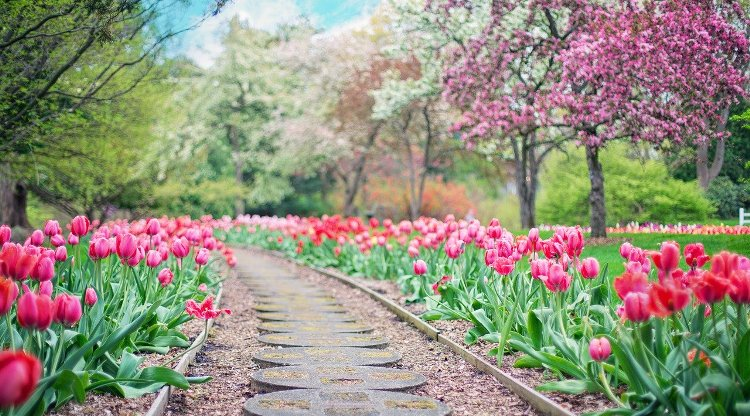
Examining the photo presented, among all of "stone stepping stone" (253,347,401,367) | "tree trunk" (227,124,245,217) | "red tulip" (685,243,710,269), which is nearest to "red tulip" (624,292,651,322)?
"red tulip" (685,243,710,269)

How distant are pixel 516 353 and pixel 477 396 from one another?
39.4 inches

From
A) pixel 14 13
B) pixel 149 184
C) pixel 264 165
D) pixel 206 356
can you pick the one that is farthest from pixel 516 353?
pixel 264 165

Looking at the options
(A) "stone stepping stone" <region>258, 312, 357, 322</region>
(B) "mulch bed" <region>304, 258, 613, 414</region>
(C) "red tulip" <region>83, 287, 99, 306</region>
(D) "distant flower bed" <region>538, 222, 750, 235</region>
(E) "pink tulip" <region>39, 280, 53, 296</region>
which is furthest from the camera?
(A) "stone stepping stone" <region>258, 312, 357, 322</region>

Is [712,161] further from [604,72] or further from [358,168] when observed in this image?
[358,168]

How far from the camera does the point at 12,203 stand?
17062mm

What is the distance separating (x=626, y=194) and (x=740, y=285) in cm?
1557

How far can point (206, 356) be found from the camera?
664 cm

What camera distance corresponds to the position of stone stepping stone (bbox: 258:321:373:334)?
8117mm

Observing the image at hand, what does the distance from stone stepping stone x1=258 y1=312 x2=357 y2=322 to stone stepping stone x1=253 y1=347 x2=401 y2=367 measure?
2.24 m

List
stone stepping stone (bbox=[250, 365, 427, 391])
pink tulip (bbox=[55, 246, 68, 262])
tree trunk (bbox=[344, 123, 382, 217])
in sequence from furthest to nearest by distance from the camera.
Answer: tree trunk (bbox=[344, 123, 382, 217]), pink tulip (bbox=[55, 246, 68, 262]), stone stepping stone (bbox=[250, 365, 427, 391])

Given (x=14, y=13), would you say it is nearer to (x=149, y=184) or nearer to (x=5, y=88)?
(x=5, y=88)

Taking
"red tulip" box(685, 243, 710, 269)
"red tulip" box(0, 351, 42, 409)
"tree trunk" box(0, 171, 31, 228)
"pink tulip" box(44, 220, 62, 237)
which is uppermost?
"tree trunk" box(0, 171, 31, 228)

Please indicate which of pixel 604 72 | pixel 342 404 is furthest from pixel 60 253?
pixel 604 72

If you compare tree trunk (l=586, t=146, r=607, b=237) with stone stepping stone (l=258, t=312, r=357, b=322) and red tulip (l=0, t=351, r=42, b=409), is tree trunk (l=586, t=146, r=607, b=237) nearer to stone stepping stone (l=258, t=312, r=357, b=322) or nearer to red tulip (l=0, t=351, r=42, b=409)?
stone stepping stone (l=258, t=312, r=357, b=322)
